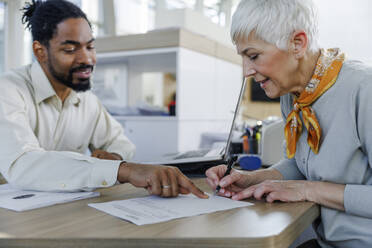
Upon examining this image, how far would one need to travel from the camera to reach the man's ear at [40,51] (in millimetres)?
1592

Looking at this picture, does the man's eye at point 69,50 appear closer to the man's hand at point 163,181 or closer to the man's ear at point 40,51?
the man's ear at point 40,51

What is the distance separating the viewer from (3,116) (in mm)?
1218

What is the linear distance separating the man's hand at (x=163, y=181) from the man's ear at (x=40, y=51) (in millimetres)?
935

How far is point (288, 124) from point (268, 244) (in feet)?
1.76

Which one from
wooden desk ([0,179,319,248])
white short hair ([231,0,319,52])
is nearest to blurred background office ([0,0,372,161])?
white short hair ([231,0,319,52])

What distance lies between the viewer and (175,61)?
116 inches

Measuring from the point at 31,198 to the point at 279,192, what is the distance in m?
0.62

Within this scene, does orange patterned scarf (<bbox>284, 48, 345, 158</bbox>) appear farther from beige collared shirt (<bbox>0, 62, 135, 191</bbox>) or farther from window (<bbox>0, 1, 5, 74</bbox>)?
window (<bbox>0, 1, 5, 74</bbox>)

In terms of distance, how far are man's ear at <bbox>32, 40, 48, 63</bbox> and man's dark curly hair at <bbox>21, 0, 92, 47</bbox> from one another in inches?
0.7

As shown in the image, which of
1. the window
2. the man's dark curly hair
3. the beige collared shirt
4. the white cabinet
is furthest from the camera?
the window

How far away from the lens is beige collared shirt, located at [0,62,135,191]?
3.20 feet

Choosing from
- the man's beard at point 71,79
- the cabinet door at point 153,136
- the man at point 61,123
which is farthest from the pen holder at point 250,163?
the cabinet door at point 153,136

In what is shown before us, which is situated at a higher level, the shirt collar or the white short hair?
the white short hair

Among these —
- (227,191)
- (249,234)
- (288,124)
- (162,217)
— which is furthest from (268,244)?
(288,124)
